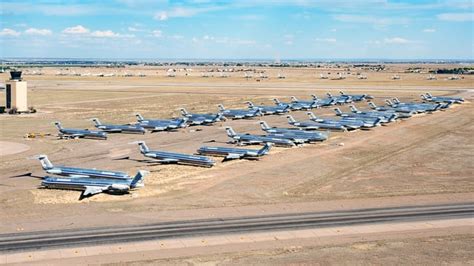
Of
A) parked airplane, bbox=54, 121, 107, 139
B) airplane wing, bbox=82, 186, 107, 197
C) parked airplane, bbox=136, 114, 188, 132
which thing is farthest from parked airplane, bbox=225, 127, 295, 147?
airplane wing, bbox=82, 186, 107, 197

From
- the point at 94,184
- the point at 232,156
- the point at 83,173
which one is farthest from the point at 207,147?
the point at 94,184

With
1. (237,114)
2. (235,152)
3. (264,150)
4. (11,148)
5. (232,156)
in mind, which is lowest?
(11,148)

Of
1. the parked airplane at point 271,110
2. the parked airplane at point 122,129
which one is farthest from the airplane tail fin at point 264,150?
the parked airplane at point 271,110

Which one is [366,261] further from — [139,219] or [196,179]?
[196,179]

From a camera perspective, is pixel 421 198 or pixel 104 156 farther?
pixel 104 156

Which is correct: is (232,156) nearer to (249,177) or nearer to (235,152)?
(235,152)

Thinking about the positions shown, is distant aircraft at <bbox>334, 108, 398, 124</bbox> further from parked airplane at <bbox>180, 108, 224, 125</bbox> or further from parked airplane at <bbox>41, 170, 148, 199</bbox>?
parked airplane at <bbox>41, 170, 148, 199</bbox>

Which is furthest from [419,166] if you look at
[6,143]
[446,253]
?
[6,143]
